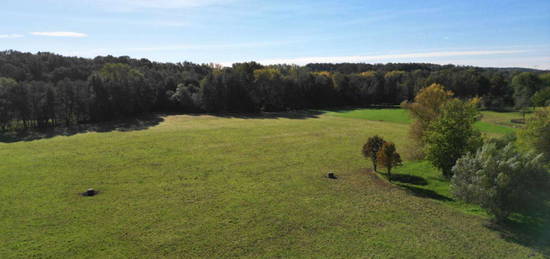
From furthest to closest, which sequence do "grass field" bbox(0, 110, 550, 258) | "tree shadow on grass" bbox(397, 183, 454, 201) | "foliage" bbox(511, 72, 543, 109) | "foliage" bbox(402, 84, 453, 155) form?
"foliage" bbox(511, 72, 543, 109) < "foliage" bbox(402, 84, 453, 155) < "tree shadow on grass" bbox(397, 183, 454, 201) < "grass field" bbox(0, 110, 550, 258)

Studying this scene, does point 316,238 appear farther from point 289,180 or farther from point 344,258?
point 289,180

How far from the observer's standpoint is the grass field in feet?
58.7

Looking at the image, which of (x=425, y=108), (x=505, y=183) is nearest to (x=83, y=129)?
(x=425, y=108)

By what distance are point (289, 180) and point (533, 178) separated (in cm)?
1887

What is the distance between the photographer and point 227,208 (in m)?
23.5

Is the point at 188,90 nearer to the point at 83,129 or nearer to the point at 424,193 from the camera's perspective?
the point at 83,129

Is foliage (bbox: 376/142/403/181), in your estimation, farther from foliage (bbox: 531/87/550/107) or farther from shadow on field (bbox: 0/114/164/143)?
foliage (bbox: 531/87/550/107)

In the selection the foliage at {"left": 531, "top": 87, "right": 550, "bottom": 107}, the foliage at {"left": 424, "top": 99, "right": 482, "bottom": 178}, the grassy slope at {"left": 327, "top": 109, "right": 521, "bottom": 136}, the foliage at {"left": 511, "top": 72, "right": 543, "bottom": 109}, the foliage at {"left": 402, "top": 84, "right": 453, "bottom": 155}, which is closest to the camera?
the foliage at {"left": 424, "top": 99, "right": 482, "bottom": 178}

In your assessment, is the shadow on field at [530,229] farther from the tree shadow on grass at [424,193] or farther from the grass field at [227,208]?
the tree shadow on grass at [424,193]

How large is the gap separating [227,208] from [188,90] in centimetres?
6600

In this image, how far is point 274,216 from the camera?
22125 millimetres

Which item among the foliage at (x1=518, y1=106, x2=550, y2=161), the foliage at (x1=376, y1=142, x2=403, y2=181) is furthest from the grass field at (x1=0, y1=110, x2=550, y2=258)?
the foliage at (x1=518, y1=106, x2=550, y2=161)

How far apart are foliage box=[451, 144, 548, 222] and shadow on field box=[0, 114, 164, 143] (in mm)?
56547

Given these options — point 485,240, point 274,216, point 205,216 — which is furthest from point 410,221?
point 205,216
